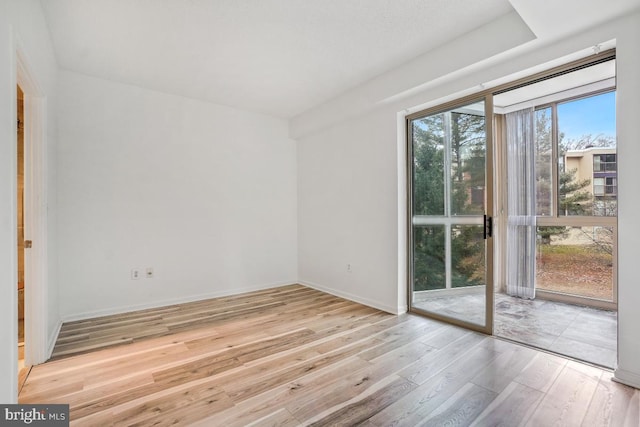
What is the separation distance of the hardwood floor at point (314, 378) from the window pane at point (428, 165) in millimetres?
1301

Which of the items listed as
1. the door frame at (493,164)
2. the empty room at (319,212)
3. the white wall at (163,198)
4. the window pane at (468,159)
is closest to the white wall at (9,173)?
the empty room at (319,212)

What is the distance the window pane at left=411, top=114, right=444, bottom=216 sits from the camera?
339cm

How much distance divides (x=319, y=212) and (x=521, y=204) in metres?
2.91

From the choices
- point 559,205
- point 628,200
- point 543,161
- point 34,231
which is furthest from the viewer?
point 543,161

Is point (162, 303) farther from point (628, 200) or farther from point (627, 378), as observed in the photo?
point (628, 200)

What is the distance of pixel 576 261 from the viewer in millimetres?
4016

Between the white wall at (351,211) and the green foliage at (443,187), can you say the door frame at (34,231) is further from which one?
the green foliage at (443,187)

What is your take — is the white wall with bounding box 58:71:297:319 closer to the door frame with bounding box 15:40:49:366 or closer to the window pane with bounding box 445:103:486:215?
the door frame with bounding box 15:40:49:366

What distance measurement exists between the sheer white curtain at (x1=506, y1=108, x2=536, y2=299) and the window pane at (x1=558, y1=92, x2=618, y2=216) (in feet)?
1.11

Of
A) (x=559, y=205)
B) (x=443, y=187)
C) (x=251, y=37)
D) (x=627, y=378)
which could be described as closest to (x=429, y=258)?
(x=443, y=187)

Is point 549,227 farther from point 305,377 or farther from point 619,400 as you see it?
point 305,377

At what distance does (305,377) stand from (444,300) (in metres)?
1.95

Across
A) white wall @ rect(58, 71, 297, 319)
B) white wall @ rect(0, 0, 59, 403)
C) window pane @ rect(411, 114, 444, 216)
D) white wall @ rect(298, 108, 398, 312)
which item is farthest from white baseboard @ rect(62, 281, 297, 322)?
window pane @ rect(411, 114, 444, 216)

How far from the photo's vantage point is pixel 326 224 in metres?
4.57
